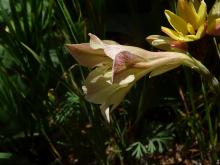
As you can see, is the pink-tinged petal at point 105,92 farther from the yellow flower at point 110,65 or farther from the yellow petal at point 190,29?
the yellow petal at point 190,29

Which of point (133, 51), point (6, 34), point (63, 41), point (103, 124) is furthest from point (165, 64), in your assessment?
point (63, 41)

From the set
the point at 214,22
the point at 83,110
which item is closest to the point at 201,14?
the point at 214,22

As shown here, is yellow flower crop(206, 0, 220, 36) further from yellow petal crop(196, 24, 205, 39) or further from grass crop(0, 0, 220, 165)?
grass crop(0, 0, 220, 165)

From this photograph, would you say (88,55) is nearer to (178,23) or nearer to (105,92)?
(105,92)

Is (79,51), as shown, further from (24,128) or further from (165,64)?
(24,128)

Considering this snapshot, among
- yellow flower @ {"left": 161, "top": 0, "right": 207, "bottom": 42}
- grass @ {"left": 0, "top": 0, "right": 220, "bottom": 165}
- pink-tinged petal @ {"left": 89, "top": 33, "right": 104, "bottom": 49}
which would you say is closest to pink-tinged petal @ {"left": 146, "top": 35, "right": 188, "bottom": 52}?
yellow flower @ {"left": 161, "top": 0, "right": 207, "bottom": 42}

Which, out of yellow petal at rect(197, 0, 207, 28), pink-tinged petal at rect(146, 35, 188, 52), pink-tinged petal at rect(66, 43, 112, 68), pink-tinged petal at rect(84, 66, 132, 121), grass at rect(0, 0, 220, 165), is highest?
yellow petal at rect(197, 0, 207, 28)
